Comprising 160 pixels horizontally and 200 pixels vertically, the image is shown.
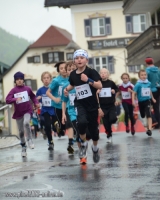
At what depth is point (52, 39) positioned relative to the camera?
84750 millimetres

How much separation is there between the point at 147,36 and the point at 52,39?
146ft

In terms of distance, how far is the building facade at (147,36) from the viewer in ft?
129

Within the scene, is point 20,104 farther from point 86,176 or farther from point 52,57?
point 52,57

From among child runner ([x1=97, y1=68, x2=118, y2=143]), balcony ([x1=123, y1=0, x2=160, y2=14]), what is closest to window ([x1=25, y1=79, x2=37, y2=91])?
balcony ([x1=123, y1=0, x2=160, y2=14])

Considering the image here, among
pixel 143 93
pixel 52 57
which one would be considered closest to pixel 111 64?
pixel 52 57

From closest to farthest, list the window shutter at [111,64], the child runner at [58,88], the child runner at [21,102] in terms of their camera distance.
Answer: the child runner at [21,102] < the child runner at [58,88] < the window shutter at [111,64]

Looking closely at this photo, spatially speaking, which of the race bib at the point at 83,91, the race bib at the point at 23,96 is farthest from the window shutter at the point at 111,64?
the race bib at the point at 83,91

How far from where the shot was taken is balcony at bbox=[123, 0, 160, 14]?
139 ft

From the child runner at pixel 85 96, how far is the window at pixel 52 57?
70205 mm

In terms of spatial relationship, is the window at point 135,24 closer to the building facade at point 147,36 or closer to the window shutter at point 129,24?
the window shutter at point 129,24

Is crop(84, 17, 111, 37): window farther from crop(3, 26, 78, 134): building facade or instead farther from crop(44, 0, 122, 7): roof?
crop(3, 26, 78, 134): building facade

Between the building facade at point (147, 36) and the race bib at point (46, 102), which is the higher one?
the building facade at point (147, 36)

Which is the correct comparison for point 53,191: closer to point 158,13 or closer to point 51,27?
point 158,13

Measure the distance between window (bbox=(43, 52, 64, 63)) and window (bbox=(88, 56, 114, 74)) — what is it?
10.0m
